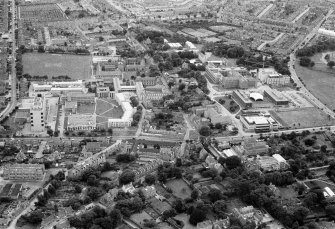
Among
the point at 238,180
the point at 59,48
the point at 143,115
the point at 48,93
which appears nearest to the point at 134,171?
the point at 238,180

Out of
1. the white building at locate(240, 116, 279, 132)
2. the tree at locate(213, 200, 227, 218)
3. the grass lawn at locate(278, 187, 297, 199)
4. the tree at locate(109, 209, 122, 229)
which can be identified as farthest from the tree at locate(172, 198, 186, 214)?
the white building at locate(240, 116, 279, 132)

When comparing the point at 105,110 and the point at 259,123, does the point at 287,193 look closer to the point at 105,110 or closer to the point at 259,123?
the point at 259,123

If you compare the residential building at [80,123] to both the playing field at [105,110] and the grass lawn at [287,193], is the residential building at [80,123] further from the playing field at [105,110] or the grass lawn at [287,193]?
the grass lawn at [287,193]

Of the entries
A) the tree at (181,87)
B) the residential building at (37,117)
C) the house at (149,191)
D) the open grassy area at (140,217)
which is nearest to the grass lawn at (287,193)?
the house at (149,191)

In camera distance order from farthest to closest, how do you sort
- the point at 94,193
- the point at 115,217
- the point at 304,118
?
the point at 304,118, the point at 94,193, the point at 115,217

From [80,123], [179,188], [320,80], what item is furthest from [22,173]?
[320,80]
